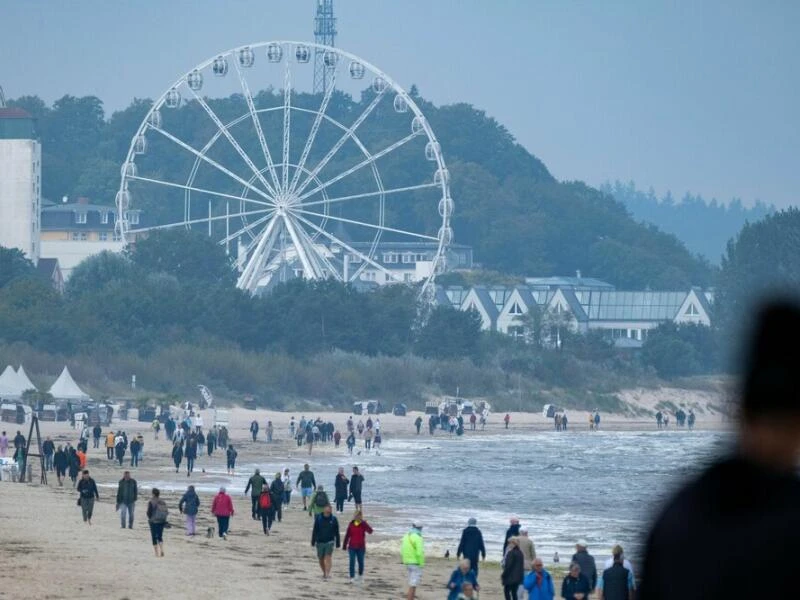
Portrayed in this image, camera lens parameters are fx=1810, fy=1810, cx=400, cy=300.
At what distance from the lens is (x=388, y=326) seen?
88500 mm

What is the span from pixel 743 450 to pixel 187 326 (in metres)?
82.6

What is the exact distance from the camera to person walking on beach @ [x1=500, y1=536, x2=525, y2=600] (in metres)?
15.8

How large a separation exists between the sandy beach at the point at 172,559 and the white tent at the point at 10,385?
24329mm

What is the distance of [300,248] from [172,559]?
2521 inches

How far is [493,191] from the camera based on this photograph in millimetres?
155375

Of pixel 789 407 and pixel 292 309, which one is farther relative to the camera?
pixel 292 309

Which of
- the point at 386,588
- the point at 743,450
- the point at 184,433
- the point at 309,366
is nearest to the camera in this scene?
the point at 743,450

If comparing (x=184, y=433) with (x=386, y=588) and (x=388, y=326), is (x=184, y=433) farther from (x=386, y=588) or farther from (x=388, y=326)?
(x=388, y=326)

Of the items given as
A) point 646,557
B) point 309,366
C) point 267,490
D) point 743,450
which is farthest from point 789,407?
point 309,366

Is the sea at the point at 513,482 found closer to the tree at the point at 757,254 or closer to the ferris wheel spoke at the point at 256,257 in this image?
the ferris wheel spoke at the point at 256,257

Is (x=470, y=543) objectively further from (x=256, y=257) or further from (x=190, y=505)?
(x=256, y=257)

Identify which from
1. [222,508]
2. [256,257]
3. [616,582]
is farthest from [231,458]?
[256,257]

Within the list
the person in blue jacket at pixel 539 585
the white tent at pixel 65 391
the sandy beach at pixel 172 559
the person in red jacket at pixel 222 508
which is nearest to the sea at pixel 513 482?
the sandy beach at pixel 172 559

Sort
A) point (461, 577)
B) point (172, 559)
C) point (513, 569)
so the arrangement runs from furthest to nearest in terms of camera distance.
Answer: point (172, 559) < point (513, 569) < point (461, 577)
